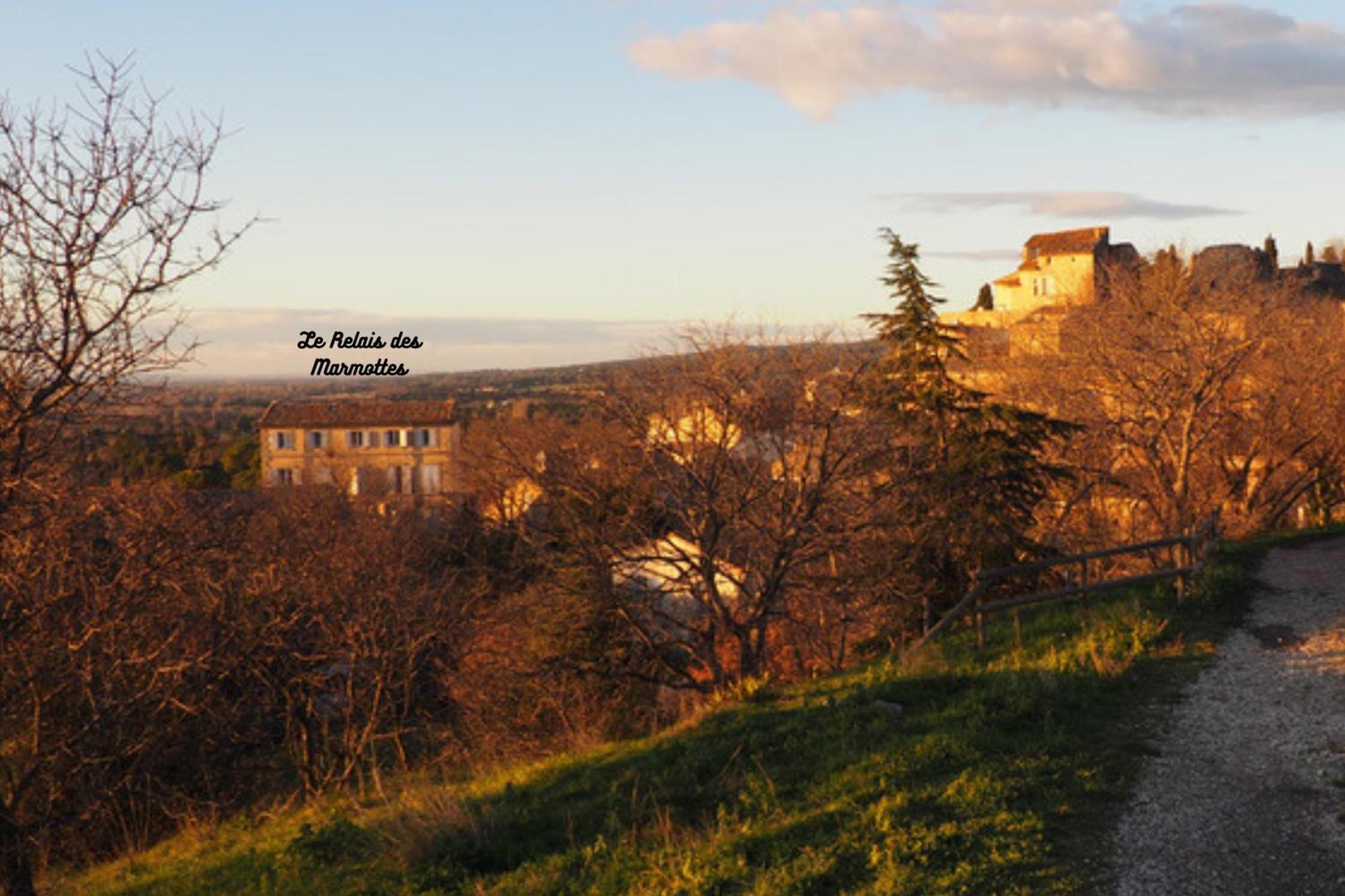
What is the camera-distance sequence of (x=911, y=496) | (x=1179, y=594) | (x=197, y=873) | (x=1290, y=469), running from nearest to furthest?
1. (x=197, y=873)
2. (x=1179, y=594)
3. (x=911, y=496)
4. (x=1290, y=469)

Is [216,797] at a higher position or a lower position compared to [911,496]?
lower

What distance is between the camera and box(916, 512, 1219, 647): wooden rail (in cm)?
1414

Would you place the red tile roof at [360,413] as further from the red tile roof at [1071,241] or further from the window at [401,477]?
the red tile roof at [1071,241]

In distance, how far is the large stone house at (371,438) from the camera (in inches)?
2753

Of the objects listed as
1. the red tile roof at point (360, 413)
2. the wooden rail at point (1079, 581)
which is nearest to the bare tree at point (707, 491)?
the wooden rail at point (1079, 581)

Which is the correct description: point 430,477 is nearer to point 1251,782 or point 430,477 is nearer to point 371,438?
point 371,438

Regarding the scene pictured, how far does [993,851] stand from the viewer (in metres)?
7.52

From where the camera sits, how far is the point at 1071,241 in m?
74.9

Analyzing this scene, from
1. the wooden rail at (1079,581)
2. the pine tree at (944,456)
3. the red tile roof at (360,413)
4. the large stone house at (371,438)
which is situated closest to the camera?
the wooden rail at (1079,581)

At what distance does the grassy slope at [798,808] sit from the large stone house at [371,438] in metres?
58.0

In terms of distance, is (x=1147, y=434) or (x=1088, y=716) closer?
(x=1088, y=716)

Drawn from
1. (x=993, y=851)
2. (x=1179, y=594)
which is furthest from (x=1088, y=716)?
(x=1179, y=594)

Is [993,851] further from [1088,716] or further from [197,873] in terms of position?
[197,873]

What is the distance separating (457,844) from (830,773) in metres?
3.15
